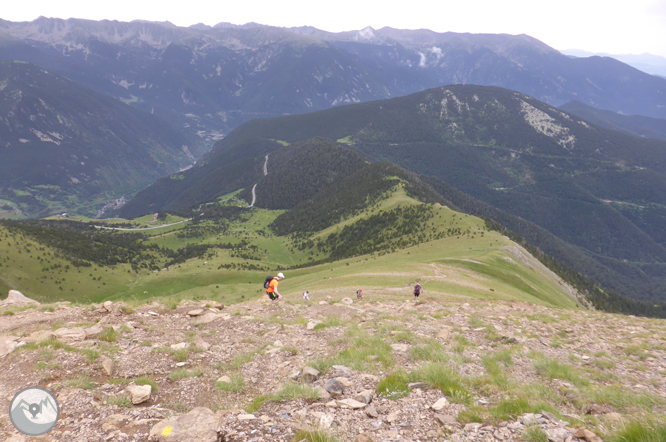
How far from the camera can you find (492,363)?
11062mm

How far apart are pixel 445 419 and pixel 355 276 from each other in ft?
110

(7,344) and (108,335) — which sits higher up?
(7,344)

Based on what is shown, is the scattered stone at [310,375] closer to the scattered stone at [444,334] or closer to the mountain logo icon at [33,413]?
the mountain logo icon at [33,413]

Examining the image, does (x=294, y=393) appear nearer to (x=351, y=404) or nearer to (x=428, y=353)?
(x=351, y=404)

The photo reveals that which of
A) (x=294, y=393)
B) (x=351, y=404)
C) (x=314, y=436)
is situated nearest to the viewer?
(x=314, y=436)

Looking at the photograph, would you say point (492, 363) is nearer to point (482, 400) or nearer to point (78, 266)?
point (482, 400)

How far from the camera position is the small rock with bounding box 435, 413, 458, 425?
7.23 metres

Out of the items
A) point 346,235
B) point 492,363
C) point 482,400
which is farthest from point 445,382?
point 346,235

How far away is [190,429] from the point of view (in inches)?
262

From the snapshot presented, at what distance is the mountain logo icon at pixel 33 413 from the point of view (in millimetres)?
6227

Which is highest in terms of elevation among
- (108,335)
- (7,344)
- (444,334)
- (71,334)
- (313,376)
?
(7,344)

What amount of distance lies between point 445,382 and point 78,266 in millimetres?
96567

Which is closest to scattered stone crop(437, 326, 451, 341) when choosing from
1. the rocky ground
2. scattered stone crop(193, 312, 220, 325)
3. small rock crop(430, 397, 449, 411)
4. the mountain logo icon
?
the rocky ground

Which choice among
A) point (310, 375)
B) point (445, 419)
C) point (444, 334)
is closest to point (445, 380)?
point (445, 419)
